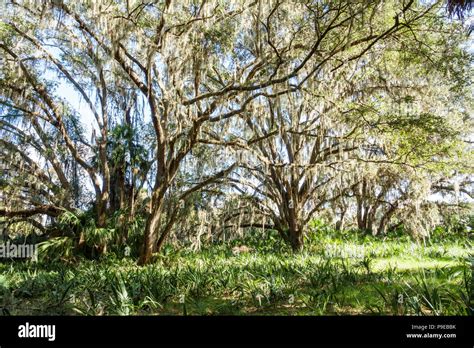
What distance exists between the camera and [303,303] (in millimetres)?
3895

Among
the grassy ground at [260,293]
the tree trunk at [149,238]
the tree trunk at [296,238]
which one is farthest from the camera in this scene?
the tree trunk at [296,238]

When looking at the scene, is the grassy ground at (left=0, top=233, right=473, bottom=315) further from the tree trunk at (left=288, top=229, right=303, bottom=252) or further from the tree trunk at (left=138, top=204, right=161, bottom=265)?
the tree trunk at (left=288, top=229, right=303, bottom=252)

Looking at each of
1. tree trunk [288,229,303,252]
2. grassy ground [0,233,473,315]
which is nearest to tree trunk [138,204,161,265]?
grassy ground [0,233,473,315]

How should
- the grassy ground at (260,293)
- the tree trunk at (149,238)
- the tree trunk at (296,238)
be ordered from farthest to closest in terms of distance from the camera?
the tree trunk at (296,238), the tree trunk at (149,238), the grassy ground at (260,293)

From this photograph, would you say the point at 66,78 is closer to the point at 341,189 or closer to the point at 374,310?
the point at 341,189

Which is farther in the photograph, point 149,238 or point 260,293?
point 149,238

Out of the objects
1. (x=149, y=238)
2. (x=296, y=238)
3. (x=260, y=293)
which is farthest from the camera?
A: (x=296, y=238)

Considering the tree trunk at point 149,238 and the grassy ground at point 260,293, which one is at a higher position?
the tree trunk at point 149,238

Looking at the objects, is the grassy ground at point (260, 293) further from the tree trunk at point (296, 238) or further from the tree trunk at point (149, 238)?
the tree trunk at point (296, 238)

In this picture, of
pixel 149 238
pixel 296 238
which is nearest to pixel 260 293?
pixel 149 238

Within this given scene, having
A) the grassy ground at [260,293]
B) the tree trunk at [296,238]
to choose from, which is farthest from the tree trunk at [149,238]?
the tree trunk at [296,238]

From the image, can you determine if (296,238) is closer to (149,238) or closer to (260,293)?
(149,238)
